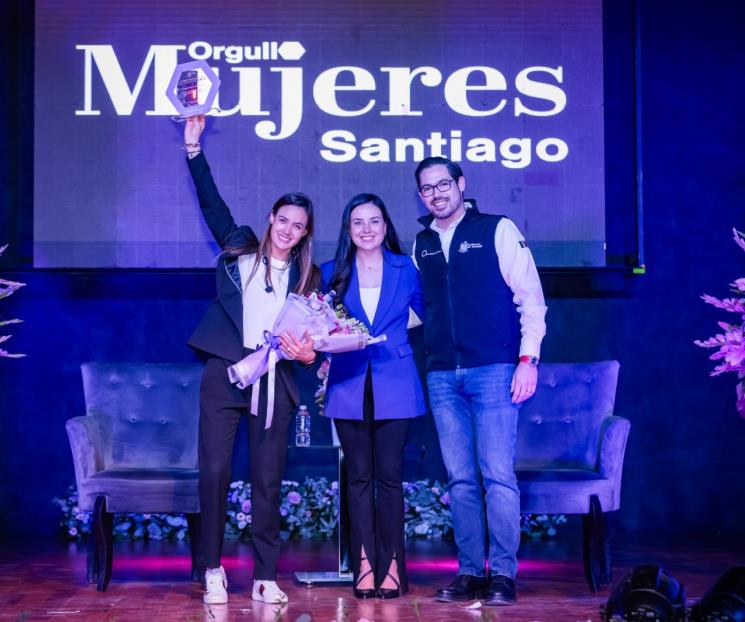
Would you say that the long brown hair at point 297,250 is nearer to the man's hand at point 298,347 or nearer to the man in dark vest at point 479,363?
the man's hand at point 298,347

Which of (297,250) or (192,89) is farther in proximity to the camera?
(192,89)

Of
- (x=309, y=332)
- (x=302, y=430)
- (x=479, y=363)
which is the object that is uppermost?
(x=309, y=332)

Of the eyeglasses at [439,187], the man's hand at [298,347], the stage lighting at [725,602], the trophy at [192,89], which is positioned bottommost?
the stage lighting at [725,602]

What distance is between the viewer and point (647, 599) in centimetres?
285

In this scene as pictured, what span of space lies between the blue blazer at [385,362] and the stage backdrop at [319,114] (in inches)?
57.4

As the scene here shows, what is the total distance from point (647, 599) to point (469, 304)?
1452 mm

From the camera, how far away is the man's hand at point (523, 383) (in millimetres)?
3912

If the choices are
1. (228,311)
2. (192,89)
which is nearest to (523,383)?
(228,311)

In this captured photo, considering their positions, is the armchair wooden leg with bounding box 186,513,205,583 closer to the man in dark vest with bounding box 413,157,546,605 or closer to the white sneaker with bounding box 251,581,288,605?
the white sneaker with bounding box 251,581,288,605

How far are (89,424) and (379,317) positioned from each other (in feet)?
4.70

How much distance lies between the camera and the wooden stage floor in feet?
12.0

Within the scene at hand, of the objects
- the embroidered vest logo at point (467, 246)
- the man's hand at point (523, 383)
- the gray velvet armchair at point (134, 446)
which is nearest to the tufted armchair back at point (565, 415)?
the man's hand at point (523, 383)

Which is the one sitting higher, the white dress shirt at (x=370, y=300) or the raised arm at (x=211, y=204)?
the raised arm at (x=211, y=204)

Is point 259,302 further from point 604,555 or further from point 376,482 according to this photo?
point 604,555
